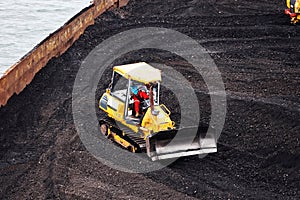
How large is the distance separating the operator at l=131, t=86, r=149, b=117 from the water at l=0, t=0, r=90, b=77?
8.25 meters

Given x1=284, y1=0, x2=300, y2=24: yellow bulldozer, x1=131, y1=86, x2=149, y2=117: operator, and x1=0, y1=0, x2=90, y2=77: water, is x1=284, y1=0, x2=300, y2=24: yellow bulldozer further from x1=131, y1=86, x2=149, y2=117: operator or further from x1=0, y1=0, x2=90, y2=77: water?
x1=131, y1=86, x2=149, y2=117: operator

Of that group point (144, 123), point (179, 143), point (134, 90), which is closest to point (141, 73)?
point (134, 90)

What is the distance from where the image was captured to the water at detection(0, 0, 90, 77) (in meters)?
21.8

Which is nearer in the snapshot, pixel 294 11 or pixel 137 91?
pixel 137 91

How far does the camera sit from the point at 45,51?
16.8 meters

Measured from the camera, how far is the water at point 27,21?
2176cm

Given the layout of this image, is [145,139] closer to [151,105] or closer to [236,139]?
[151,105]

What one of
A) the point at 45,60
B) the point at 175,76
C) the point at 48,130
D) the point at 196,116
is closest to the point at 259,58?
the point at 175,76

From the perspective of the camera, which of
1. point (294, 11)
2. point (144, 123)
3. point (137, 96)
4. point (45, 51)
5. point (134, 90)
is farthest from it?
point (294, 11)

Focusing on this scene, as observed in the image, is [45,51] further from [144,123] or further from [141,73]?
[144,123]

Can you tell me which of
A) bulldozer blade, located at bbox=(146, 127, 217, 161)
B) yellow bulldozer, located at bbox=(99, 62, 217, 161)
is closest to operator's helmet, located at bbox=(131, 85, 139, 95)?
yellow bulldozer, located at bbox=(99, 62, 217, 161)

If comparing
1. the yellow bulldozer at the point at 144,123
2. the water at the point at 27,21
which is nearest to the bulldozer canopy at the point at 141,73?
the yellow bulldozer at the point at 144,123

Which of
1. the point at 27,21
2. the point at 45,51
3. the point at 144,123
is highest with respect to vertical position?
the point at 144,123

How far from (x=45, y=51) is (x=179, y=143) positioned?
6.61m
